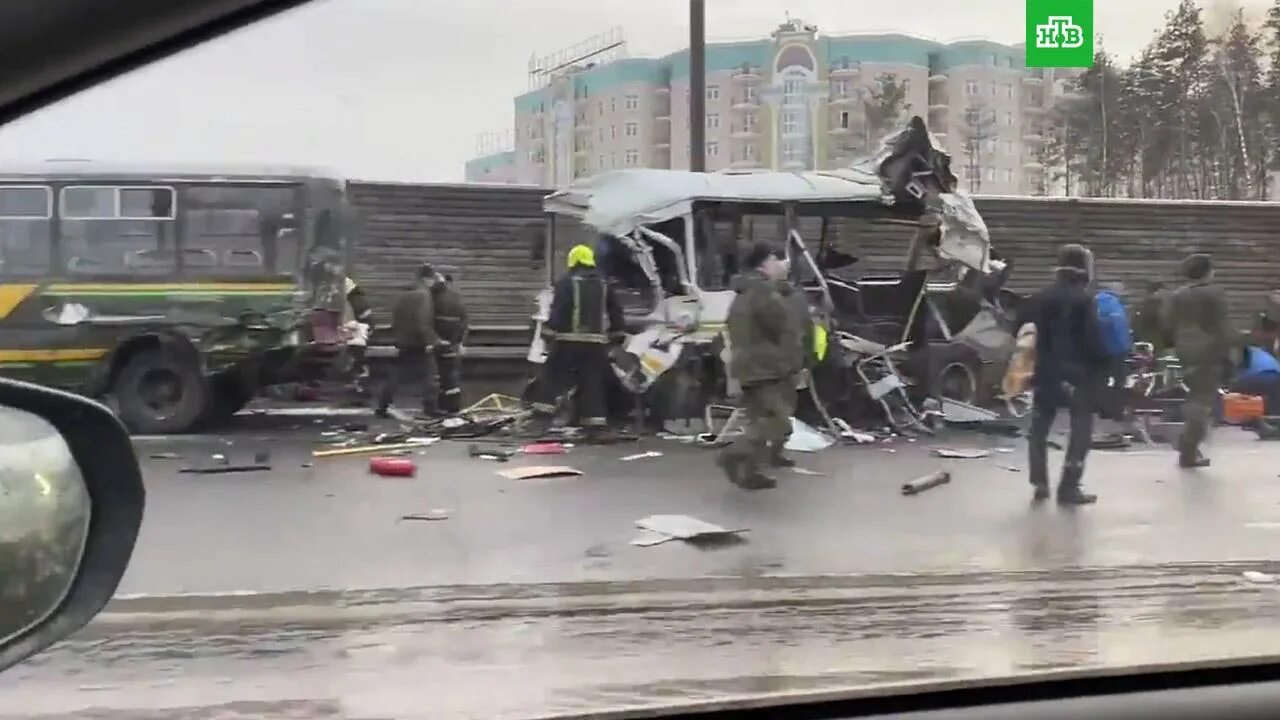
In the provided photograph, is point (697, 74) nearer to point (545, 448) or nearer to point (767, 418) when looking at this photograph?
point (767, 418)

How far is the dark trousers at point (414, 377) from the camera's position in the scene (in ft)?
18.8

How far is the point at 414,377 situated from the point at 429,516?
5.05ft

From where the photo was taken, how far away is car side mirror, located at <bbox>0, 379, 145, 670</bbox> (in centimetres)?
138

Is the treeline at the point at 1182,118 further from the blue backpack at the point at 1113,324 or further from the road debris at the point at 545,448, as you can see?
the road debris at the point at 545,448

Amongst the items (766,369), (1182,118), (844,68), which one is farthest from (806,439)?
(1182,118)

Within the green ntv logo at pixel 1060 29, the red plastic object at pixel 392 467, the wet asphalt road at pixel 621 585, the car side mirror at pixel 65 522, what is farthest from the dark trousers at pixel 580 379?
the car side mirror at pixel 65 522

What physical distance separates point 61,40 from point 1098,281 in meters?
4.47

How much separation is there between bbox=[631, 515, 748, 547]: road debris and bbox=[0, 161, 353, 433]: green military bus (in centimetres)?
180

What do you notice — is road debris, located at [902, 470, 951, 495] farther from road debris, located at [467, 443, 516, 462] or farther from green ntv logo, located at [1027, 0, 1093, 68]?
green ntv logo, located at [1027, 0, 1093, 68]

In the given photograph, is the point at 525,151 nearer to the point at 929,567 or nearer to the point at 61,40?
the point at 929,567

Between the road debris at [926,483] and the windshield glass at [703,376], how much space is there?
0.09 feet

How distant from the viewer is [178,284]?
605 centimetres

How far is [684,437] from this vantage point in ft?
19.7

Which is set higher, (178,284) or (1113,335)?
(178,284)
